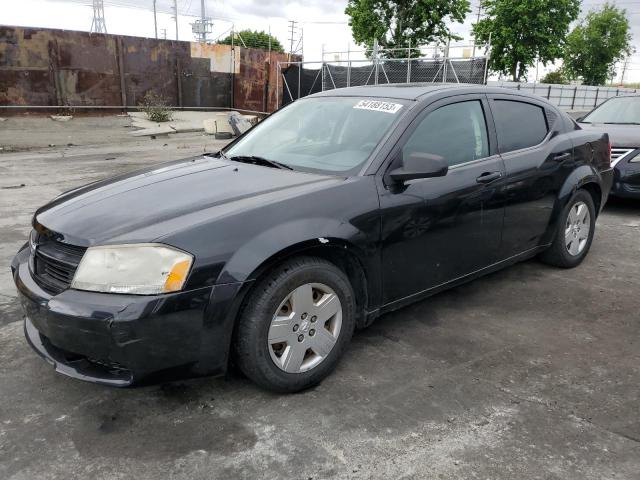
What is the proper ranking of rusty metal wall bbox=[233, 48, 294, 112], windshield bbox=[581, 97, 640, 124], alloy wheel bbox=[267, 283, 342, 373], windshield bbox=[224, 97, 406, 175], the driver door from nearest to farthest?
alloy wheel bbox=[267, 283, 342, 373]
the driver door
windshield bbox=[224, 97, 406, 175]
windshield bbox=[581, 97, 640, 124]
rusty metal wall bbox=[233, 48, 294, 112]

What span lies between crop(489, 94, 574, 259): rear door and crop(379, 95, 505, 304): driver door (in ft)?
0.45

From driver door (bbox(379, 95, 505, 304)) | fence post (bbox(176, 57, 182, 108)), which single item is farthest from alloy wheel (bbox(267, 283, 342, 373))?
Result: fence post (bbox(176, 57, 182, 108))

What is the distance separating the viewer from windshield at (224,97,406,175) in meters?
3.30

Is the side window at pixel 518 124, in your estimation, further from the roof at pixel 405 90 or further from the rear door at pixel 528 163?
the roof at pixel 405 90

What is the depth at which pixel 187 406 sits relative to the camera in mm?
2756

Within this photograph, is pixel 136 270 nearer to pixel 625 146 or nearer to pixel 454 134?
pixel 454 134

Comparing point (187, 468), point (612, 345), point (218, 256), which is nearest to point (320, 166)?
point (218, 256)

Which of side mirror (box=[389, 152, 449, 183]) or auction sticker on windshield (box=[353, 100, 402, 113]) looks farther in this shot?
auction sticker on windshield (box=[353, 100, 402, 113])

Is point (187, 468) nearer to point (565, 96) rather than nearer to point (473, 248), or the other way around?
point (473, 248)

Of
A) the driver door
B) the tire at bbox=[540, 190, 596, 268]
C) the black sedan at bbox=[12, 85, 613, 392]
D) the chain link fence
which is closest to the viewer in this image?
the black sedan at bbox=[12, 85, 613, 392]

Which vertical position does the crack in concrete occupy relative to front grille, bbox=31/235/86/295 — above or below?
below

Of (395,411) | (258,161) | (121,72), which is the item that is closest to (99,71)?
(121,72)

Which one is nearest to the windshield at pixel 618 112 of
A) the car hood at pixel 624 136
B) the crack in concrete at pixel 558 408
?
the car hood at pixel 624 136

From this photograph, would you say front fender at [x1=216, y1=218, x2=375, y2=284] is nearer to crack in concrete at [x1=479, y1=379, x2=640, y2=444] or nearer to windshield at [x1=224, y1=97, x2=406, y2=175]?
windshield at [x1=224, y1=97, x2=406, y2=175]
